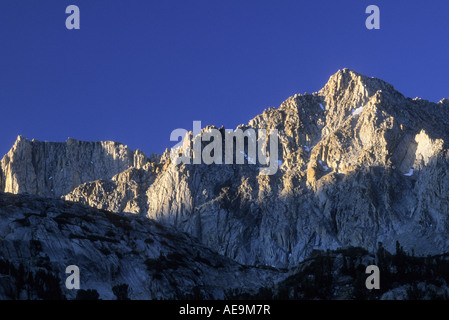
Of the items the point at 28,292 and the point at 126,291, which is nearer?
the point at 28,292

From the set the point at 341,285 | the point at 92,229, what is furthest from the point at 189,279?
the point at 341,285

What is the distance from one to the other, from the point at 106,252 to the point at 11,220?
84.9 feet

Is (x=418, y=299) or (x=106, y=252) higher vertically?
(x=106, y=252)

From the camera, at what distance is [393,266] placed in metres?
148

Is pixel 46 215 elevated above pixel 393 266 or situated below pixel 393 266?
above

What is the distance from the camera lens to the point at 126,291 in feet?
530
